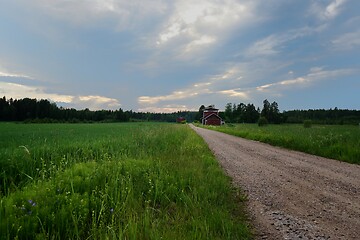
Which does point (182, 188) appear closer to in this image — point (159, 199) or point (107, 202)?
point (159, 199)

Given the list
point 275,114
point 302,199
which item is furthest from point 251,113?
point 302,199

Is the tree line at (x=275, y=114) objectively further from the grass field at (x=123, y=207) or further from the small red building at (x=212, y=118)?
the grass field at (x=123, y=207)

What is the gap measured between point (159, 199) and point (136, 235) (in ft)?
6.19

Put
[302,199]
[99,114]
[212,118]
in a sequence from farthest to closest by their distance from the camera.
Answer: [99,114]
[212,118]
[302,199]

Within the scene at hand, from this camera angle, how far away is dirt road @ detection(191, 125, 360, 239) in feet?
14.8

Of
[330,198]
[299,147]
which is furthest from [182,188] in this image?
[299,147]

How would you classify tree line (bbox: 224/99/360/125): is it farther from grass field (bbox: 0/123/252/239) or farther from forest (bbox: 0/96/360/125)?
grass field (bbox: 0/123/252/239)

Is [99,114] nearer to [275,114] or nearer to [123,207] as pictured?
[275,114]

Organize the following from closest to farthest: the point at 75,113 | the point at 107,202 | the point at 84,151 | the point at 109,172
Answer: the point at 107,202 → the point at 109,172 → the point at 84,151 → the point at 75,113

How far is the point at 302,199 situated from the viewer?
6250 millimetres

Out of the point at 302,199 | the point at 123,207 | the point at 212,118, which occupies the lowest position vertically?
the point at 302,199

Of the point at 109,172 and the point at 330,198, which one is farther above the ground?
the point at 109,172

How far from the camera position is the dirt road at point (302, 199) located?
4.50 metres

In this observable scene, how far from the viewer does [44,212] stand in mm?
4309
